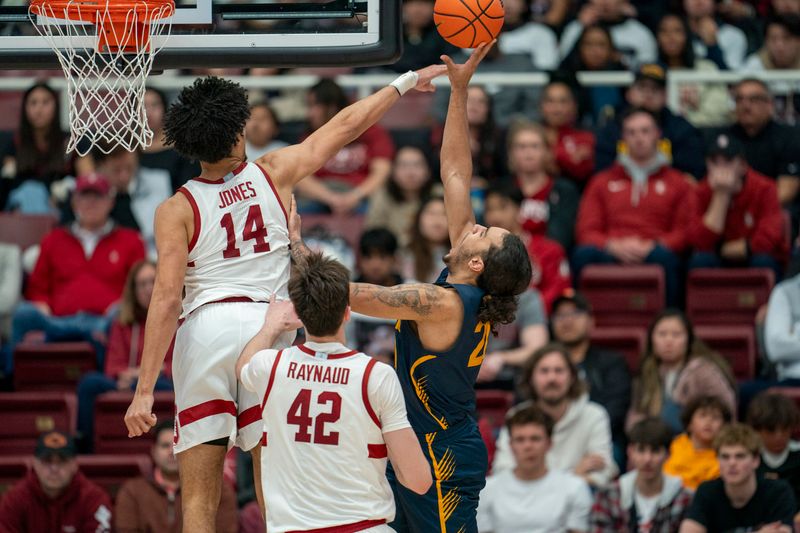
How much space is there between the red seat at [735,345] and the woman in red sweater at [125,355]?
409 cm

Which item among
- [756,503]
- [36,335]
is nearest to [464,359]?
[756,503]

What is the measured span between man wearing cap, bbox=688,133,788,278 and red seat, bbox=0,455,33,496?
541 centimetres

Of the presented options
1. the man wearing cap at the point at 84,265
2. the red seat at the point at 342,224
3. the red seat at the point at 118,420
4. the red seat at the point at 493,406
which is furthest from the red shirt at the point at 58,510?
the red seat at the point at 342,224

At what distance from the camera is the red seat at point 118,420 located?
10.8 meters

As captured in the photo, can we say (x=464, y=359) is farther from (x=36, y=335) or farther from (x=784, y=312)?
(x=36, y=335)

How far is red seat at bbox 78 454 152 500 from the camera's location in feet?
34.3

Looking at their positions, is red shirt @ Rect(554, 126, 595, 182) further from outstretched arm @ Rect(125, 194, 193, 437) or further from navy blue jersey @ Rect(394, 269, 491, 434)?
outstretched arm @ Rect(125, 194, 193, 437)

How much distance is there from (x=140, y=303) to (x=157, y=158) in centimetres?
213

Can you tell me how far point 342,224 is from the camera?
41.1 ft

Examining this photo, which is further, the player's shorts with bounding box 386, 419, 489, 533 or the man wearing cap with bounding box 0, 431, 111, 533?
the man wearing cap with bounding box 0, 431, 111, 533

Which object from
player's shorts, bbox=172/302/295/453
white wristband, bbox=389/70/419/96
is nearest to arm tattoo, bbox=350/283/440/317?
player's shorts, bbox=172/302/295/453

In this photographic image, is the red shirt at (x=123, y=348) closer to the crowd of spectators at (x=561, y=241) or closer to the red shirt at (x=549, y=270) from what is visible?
the crowd of spectators at (x=561, y=241)

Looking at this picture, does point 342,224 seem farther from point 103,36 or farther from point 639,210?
point 103,36

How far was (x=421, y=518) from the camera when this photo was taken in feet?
22.5
